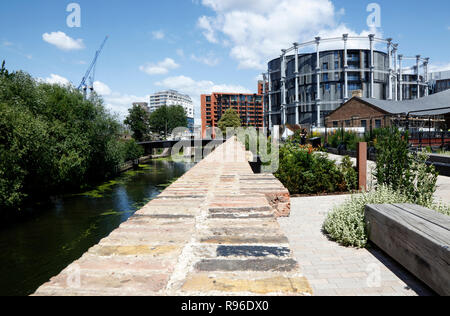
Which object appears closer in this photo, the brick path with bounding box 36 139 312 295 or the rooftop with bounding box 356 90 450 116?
the brick path with bounding box 36 139 312 295

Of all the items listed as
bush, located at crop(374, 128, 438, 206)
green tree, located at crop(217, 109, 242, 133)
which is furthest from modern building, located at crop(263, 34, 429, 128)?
bush, located at crop(374, 128, 438, 206)

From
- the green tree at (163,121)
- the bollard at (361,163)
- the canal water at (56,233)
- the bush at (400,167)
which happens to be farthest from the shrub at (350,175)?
the green tree at (163,121)

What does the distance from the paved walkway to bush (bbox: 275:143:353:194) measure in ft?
9.61

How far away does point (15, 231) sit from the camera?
12250 millimetres

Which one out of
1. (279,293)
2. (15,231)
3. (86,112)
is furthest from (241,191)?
(86,112)

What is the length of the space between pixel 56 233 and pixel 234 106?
116 m

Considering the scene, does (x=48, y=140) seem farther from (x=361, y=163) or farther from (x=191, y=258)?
(x=191, y=258)

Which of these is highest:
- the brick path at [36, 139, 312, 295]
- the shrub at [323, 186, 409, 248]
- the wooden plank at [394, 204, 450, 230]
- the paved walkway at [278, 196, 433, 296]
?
the brick path at [36, 139, 312, 295]

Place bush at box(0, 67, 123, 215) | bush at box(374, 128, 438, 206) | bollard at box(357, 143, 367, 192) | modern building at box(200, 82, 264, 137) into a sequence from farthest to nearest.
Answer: modern building at box(200, 82, 264, 137)
bush at box(0, 67, 123, 215)
bollard at box(357, 143, 367, 192)
bush at box(374, 128, 438, 206)

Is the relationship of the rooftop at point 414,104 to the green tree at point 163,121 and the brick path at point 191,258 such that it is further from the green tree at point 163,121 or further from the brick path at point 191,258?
the green tree at point 163,121

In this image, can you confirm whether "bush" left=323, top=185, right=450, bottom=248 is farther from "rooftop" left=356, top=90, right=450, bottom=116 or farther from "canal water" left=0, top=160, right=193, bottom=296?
"rooftop" left=356, top=90, right=450, bottom=116

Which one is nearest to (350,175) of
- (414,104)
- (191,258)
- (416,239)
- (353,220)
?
(353,220)

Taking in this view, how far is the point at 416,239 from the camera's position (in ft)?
9.97

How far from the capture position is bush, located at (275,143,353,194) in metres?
8.09
